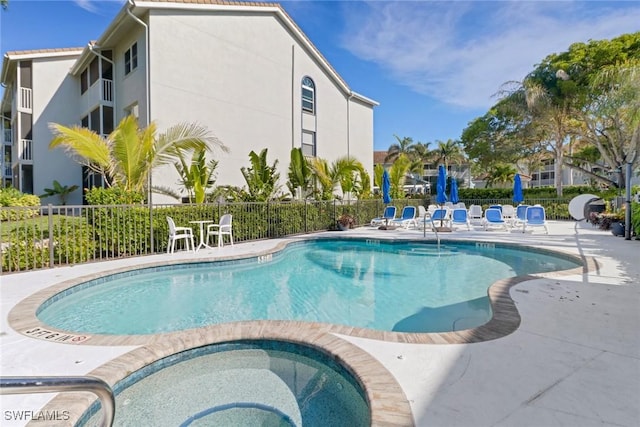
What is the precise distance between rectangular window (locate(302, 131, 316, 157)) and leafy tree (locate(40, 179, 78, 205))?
1390 cm

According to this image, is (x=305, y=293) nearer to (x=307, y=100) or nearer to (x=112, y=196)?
(x=112, y=196)

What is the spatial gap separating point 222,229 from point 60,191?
1306 centimetres

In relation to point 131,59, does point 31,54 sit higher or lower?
higher

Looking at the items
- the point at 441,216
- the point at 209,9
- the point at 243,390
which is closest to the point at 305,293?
the point at 243,390

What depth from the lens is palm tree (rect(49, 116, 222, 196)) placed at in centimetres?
1007

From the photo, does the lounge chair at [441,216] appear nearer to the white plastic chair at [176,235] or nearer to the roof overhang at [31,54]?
the white plastic chair at [176,235]

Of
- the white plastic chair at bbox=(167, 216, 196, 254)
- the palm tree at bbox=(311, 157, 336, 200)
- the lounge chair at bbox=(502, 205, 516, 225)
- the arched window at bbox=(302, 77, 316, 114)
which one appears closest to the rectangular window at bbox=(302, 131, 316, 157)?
the arched window at bbox=(302, 77, 316, 114)

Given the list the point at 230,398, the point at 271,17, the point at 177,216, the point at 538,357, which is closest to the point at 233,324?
the point at 230,398

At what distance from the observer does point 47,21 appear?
1399 cm

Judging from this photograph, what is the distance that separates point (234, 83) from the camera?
17.2 metres

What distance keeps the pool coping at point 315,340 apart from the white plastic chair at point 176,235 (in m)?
5.08

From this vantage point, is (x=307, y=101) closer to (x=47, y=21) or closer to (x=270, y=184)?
(x=270, y=184)

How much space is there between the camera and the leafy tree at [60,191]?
1897cm

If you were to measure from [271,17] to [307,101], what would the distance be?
5.15 metres
